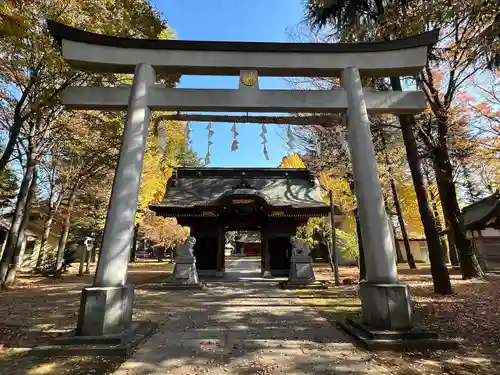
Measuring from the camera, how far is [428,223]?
8.66 metres

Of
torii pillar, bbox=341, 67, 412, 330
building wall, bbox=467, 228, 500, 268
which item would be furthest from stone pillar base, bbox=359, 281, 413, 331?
building wall, bbox=467, 228, 500, 268

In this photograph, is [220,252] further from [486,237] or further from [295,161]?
[486,237]

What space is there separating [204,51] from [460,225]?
9.81m

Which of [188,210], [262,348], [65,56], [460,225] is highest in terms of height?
[65,56]

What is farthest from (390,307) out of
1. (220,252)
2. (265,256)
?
A: (220,252)

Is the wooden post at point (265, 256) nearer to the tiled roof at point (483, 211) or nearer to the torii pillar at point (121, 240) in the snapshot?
the torii pillar at point (121, 240)

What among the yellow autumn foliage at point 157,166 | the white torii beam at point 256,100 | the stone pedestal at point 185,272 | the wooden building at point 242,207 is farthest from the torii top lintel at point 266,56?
the yellow autumn foliage at point 157,166

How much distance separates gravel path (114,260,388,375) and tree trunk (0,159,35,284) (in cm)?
825

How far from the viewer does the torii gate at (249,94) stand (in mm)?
5039

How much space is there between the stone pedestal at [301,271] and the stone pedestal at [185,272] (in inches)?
152

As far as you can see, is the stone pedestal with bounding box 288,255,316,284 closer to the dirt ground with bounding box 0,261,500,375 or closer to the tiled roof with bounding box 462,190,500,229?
the dirt ground with bounding box 0,261,500,375

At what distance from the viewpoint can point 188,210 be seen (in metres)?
13.7

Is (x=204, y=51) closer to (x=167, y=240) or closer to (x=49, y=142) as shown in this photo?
(x=49, y=142)

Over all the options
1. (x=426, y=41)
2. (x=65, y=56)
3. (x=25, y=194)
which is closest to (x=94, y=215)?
(x=25, y=194)
